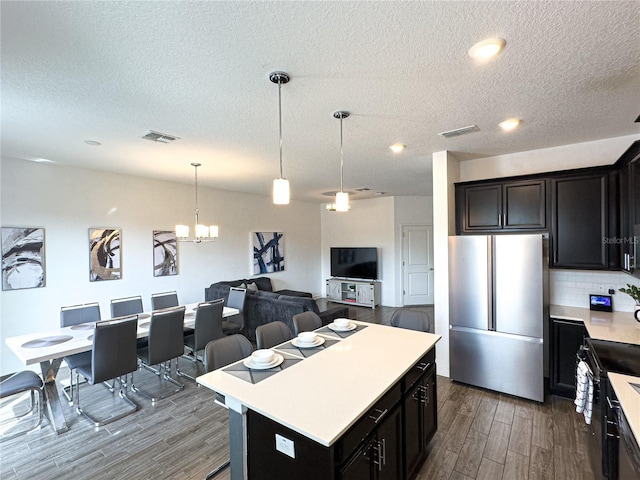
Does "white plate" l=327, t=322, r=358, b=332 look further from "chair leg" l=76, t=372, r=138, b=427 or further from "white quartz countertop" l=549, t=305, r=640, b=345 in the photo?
"chair leg" l=76, t=372, r=138, b=427

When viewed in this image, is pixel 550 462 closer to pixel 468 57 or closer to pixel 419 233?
pixel 468 57

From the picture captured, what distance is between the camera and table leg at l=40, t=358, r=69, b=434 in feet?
9.39

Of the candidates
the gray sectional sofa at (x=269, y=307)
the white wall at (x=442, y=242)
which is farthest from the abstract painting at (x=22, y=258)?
the white wall at (x=442, y=242)

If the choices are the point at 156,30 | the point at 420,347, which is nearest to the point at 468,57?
the point at 156,30

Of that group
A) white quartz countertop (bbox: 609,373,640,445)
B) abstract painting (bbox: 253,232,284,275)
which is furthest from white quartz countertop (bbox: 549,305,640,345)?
abstract painting (bbox: 253,232,284,275)

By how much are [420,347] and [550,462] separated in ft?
4.32

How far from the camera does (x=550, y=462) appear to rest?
231 centimetres

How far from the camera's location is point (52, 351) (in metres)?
2.74

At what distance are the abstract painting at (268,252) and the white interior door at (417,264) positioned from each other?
320 cm

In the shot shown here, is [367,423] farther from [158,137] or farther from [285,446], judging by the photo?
[158,137]

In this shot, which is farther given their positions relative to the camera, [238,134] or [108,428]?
[238,134]

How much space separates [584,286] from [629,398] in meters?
2.40

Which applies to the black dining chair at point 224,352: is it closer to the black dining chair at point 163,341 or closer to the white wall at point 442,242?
the black dining chair at point 163,341

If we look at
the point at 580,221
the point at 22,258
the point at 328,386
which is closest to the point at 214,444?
the point at 328,386
